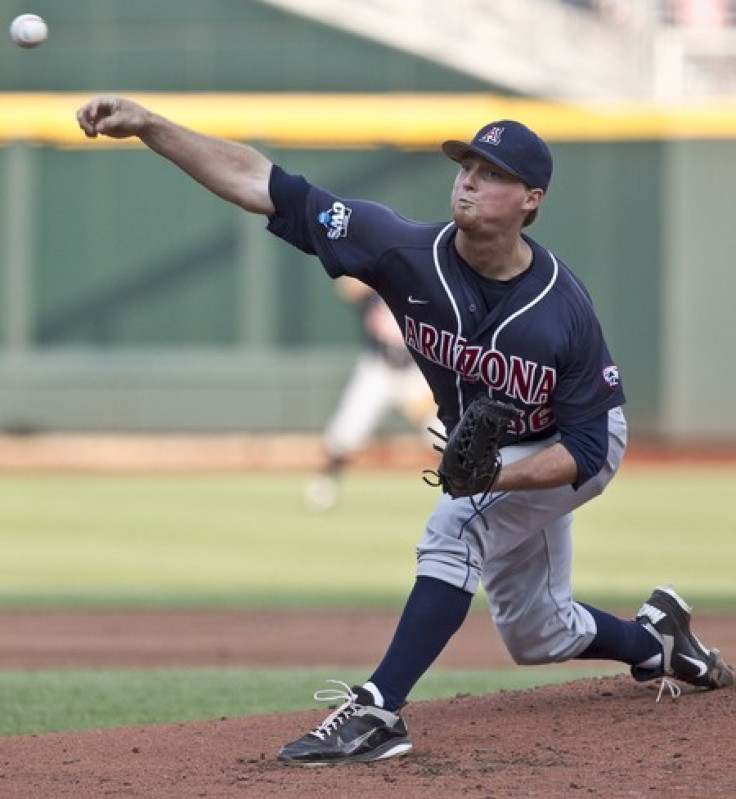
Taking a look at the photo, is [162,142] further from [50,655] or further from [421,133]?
[421,133]

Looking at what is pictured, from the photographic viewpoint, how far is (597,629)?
5.08 meters

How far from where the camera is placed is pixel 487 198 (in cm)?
450

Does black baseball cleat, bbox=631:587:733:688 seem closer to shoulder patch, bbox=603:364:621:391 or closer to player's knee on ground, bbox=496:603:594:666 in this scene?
player's knee on ground, bbox=496:603:594:666

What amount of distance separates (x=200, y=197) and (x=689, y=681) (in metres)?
15.0

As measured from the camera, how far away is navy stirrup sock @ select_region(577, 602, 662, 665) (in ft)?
16.7

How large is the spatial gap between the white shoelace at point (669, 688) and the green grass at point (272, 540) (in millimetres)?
3962

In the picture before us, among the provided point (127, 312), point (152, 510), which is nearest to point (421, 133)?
point (127, 312)

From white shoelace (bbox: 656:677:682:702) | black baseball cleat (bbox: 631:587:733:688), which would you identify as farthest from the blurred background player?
white shoelace (bbox: 656:677:682:702)

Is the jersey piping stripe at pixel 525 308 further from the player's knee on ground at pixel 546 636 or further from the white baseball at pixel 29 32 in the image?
the white baseball at pixel 29 32

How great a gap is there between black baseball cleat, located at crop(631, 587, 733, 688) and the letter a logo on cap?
1610mm

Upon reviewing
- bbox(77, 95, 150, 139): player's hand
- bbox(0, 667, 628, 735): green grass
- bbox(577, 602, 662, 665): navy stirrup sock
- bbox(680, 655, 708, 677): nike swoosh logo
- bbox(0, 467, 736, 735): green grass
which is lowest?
bbox(0, 667, 628, 735): green grass

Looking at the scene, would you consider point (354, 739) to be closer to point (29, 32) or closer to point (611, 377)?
point (611, 377)

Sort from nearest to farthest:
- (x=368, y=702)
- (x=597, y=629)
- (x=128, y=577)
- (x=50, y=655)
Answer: (x=368, y=702) < (x=597, y=629) < (x=50, y=655) < (x=128, y=577)

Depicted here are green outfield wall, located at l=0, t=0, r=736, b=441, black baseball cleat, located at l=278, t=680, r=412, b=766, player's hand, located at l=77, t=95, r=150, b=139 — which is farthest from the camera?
green outfield wall, located at l=0, t=0, r=736, b=441
